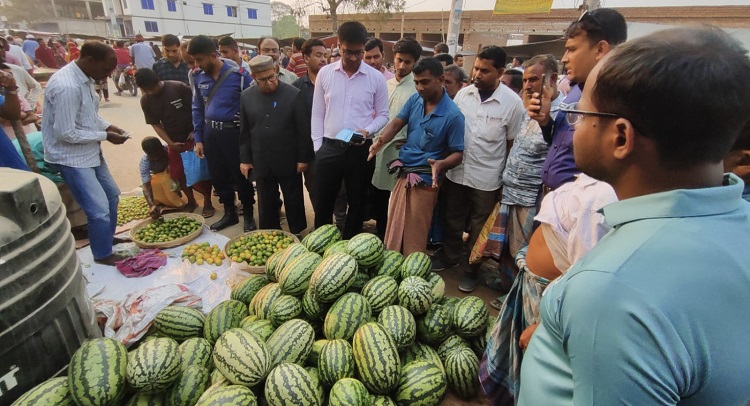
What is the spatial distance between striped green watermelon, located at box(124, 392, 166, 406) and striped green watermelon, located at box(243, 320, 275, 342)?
562mm

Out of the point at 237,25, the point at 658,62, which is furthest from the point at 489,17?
the point at 237,25

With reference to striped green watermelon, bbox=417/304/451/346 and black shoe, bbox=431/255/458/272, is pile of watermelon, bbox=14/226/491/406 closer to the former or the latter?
striped green watermelon, bbox=417/304/451/346

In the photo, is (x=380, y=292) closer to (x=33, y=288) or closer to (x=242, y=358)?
(x=242, y=358)

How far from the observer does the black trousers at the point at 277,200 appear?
4660 millimetres

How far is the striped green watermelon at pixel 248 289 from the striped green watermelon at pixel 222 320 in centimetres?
17

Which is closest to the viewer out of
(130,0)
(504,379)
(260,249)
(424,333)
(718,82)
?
(718,82)

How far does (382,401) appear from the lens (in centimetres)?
206

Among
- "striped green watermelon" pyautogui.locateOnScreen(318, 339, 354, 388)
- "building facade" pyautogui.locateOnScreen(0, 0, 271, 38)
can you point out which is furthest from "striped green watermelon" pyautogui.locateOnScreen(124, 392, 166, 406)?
"building facade" pyautogui.locateOnScreen(0, 0, 271, 38)

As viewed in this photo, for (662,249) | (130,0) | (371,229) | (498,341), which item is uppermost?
(130,0)

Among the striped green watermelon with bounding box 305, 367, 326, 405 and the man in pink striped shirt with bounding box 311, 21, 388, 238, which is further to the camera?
the man in pink striped shirt with bounding box 311, 21, 388, 238

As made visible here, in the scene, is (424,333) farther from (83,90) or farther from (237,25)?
(237,25)

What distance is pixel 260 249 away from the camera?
4180mm

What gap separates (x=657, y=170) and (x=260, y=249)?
3866mm

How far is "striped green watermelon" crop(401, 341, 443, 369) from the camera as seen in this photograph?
239 cm
